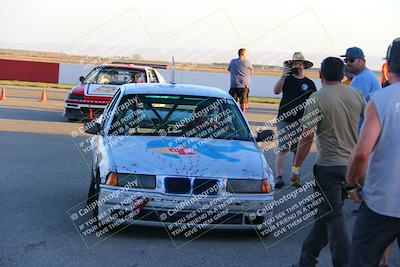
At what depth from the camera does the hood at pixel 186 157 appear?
19.7ft

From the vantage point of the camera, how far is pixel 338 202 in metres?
4.81

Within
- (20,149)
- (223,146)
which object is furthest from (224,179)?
(20,149)

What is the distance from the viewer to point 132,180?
5.93 metres

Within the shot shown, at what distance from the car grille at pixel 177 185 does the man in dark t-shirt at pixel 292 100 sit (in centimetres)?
280

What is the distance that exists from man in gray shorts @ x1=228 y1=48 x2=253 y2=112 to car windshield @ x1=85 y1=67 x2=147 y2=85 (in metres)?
2.45

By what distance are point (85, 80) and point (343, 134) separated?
451 inches

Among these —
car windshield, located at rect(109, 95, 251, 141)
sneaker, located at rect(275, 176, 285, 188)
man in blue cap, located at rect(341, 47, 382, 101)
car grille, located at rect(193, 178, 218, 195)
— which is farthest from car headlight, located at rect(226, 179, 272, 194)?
sneaker, located at rect(275, 176, 285, 188)

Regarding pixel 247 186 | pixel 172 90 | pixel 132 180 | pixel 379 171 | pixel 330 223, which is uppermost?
pixel 172 90

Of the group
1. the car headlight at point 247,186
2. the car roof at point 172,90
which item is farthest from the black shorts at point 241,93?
the car headlight at point 247,186

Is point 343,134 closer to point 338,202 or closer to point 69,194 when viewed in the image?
point 338,202

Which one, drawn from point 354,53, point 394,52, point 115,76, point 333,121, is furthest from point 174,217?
point 115,76

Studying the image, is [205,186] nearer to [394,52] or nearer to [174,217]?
[174,217]

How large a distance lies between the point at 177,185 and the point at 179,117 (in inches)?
62.9

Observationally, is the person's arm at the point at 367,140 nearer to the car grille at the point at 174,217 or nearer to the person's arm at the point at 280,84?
the car grille at the point at 174,217
